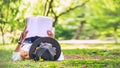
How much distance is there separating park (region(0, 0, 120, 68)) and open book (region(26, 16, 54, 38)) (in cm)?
4

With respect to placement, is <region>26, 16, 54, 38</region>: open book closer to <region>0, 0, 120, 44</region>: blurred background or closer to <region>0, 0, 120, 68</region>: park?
<region>0, 0, 120, 68</region>: park

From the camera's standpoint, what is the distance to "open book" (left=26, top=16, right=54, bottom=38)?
12.8 meters

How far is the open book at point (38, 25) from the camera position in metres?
12.8

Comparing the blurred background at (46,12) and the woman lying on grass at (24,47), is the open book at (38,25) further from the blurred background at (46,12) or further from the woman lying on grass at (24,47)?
the blurred background at (46,12)

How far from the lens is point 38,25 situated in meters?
12.8

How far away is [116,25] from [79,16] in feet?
24.2

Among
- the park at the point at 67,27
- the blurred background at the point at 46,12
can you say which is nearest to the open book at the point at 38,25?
the park at the point at 67,27

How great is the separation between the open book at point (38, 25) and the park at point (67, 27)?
0.04m

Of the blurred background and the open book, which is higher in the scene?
the open book

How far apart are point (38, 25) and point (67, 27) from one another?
3156 cm

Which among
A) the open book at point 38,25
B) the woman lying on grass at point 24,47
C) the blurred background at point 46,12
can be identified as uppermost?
the open book at point 38,25

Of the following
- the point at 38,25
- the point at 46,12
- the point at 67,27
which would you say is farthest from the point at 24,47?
the point at 67,27

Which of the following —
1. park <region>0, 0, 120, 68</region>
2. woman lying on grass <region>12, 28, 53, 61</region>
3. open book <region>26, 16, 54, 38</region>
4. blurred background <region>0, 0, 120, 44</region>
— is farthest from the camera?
blurred background <region>0, 0, 120, 44</region>

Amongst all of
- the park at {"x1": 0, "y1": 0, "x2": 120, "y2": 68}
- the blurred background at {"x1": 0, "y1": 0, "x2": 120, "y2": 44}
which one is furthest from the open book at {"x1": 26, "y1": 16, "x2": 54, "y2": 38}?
the blurred background at {"x1": 0, "y1": 0, "x2": 120, "y2": 44}
